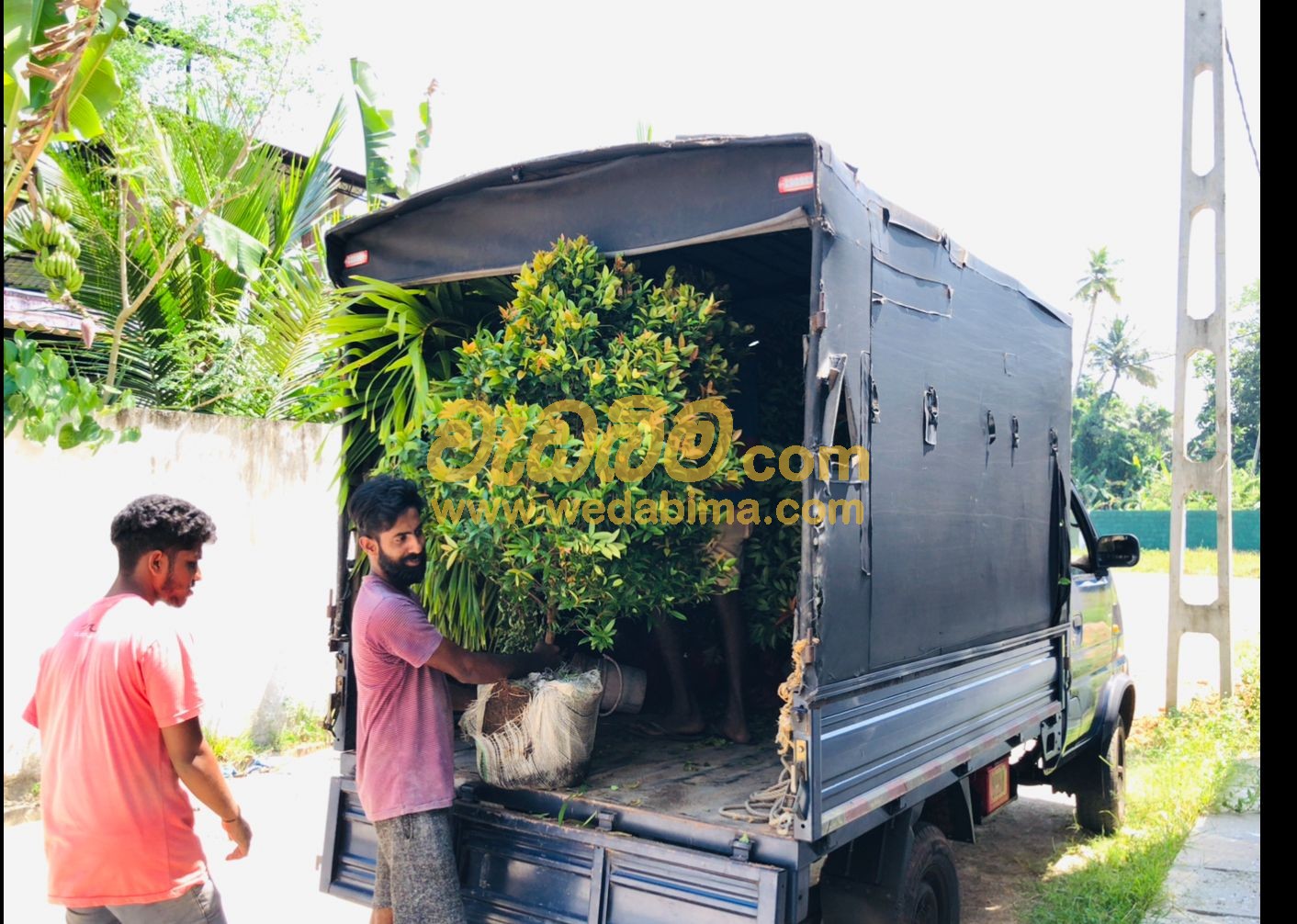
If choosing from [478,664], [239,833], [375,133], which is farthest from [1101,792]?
[375,133]

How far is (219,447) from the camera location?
663 cm

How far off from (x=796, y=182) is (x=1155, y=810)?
523 centimetres

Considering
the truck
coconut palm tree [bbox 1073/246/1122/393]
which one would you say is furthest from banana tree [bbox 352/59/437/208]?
coconut palm tree [bbox 1073/246/1122/393]

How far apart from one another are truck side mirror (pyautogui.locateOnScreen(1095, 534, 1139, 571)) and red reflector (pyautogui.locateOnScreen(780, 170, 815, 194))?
334cm

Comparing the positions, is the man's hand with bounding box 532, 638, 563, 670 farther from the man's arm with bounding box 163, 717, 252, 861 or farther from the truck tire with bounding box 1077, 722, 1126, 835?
the truck tire with bounding box 1077, 722, 1126, 835

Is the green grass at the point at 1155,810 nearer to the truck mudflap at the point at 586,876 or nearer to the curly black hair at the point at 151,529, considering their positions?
the truck mudflap at the point at 586,876

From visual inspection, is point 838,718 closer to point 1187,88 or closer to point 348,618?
point 348,618

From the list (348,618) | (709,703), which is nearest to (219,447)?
(348,618)

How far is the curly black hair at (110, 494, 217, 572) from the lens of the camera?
8.99 feet

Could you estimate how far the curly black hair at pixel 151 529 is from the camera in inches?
108

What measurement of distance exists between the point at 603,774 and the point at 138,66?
9.05m

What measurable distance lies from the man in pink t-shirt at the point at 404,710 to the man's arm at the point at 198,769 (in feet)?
A: 1.63

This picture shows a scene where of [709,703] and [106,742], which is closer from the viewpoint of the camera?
[106,742]

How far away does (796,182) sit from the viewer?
2.91 m
